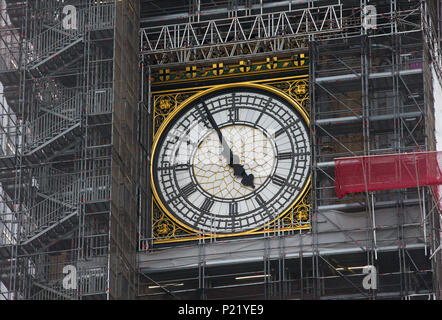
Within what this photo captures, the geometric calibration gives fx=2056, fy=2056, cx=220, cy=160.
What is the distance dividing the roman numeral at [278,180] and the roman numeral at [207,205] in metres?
1.17

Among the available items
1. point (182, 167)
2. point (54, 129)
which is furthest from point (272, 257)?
point (54, 129)

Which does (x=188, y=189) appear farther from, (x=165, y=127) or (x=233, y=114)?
(x=233, y=114)

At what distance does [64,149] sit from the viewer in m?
35.7

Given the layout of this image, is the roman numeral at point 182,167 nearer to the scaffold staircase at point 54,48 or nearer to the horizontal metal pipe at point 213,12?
the scaffold staircase at point 54,48

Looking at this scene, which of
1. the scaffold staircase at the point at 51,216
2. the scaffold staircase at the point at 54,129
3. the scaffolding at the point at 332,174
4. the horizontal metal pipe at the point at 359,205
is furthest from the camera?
the scaffold staircase at the point at 54,129

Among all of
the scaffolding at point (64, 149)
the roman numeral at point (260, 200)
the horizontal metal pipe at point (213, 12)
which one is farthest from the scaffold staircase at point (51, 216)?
the horizontal metal pipe at point (213, 12)

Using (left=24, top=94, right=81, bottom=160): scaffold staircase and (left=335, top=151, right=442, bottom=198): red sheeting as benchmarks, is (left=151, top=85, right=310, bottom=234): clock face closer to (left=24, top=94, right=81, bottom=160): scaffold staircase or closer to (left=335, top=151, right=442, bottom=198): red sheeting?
(left=335, top=151, right=442, bottom=198): red sheeting

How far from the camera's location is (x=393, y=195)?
35469mm

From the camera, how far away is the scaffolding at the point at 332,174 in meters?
Answer: 35.0

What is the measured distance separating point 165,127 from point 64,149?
2.41 meters

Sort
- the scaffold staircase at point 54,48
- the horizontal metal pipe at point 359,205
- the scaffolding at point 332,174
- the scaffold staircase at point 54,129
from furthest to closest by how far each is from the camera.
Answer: the scaffold staircase at point 54,48
the scaffold staircase at point 54,129
the horizontal metal pipe at point 359,205
the scaffolding at point 332,174
